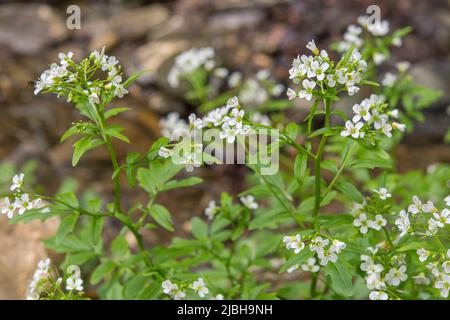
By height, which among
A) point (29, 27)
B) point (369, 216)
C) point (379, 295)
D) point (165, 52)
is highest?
point (29, 27)

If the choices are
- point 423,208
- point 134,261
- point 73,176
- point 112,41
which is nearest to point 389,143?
point 423,208

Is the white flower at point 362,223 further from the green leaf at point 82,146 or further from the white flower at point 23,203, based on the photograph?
the white flower at point 23,203

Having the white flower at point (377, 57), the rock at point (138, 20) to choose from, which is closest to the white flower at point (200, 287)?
the white flower at point (377, 57)

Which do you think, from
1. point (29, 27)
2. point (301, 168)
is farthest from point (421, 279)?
point (29, 27)

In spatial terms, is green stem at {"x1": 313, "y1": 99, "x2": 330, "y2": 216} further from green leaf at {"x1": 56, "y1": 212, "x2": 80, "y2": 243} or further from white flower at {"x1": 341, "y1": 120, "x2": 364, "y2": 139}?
green leaf at {"x1": 56, "y1": 212, "x2": 80, "y2": 243}

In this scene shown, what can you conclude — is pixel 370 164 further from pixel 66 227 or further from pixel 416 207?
pixel 66 227

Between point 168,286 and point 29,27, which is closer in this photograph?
point 168,286
